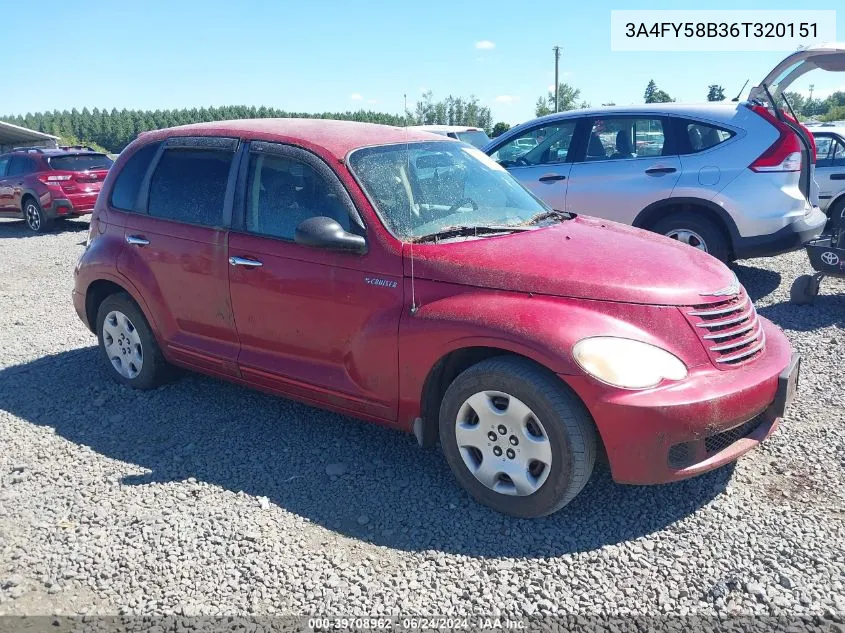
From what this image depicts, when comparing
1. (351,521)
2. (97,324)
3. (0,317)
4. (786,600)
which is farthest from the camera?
(0,317)

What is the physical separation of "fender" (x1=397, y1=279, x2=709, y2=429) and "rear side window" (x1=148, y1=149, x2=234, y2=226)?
165 centimetres

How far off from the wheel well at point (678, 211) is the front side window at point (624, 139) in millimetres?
569

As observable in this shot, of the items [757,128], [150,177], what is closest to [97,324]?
[150,177]

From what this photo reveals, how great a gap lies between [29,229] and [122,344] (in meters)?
13.0

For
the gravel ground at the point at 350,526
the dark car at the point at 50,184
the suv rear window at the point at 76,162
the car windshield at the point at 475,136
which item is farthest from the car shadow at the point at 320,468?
the car windshield at the point at 475,136

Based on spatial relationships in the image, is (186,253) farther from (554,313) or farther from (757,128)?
(757,128)

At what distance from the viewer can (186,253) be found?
446cm

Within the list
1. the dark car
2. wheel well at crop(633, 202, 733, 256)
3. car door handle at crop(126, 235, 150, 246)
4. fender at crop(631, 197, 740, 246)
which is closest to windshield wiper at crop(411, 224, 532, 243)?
car door handle at crop(126, 235, 150, 246)

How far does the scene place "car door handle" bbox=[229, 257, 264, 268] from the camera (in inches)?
161

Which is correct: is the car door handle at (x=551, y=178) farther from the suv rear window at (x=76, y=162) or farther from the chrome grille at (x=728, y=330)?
the suv rear window at (x=76, y=162)

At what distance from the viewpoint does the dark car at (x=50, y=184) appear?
47.9ft

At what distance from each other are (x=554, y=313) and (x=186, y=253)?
2475 millimetres

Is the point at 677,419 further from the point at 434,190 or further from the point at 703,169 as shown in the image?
the point at 703,169

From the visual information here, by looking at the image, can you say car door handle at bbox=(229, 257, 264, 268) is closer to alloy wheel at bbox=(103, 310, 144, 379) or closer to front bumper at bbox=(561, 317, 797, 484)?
alloy wheel at bbox=(103, 310, 144, 379)
